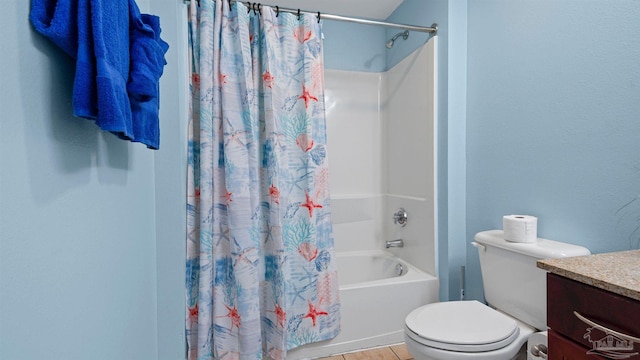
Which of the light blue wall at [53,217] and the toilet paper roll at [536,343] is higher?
the light blue wall at [53,217]

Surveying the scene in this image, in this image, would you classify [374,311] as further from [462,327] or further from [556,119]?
[556,119]

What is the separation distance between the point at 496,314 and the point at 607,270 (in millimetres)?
652

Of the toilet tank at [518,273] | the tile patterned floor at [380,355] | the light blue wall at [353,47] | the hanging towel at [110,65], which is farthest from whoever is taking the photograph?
the light blue wall at [353,47]

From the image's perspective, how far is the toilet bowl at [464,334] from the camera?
1165 mm

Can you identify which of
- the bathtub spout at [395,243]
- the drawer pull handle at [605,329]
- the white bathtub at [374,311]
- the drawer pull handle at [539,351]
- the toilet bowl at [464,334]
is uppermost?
the drawer pull handle at [605,329]

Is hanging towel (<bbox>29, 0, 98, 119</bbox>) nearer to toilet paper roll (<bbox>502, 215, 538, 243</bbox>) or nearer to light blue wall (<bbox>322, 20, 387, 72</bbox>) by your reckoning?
toilet paper roll (<bbox>502, 215, 538, 243</bbox>)

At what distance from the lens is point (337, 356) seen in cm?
186

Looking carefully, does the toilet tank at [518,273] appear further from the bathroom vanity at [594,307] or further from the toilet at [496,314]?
the bathroom vanity at [594,307]

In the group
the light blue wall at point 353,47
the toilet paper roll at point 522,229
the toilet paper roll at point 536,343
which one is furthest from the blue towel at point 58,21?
the light blue wall at point 353,47

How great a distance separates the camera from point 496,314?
1382 mm

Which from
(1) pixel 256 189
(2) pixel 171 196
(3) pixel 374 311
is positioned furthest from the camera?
(3) pixel 374 311

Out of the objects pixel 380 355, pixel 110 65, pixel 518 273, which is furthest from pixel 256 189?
pixel 518 273

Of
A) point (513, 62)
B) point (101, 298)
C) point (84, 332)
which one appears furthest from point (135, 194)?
point (513, 62)

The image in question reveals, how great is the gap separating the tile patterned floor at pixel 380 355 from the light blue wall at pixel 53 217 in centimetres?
128
